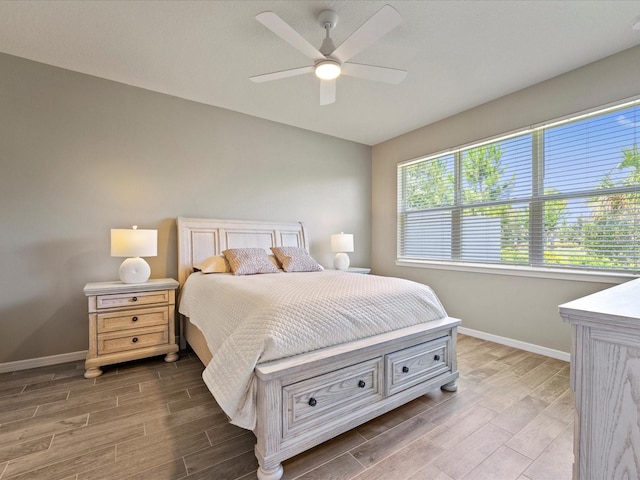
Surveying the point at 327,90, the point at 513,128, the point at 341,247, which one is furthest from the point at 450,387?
the point at 513,128

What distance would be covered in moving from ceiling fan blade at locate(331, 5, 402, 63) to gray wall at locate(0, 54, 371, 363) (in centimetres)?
207

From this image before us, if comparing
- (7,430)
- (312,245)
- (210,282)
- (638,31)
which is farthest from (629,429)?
(312,245)

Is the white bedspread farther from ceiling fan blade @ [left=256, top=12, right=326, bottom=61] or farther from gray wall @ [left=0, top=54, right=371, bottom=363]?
ceiling fan blade @ [left=256, top=12, right=326, bottom=61]

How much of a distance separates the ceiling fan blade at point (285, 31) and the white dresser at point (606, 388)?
6.34ft

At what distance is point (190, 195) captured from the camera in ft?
11.1

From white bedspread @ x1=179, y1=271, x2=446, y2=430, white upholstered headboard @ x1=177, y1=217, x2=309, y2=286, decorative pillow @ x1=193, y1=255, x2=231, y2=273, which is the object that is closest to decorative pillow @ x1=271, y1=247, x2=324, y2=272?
white upholstered headboard @ x1=177, y1=217, x2=309, y2=286

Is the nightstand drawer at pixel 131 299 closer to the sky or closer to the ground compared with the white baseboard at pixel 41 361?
closer to the sky

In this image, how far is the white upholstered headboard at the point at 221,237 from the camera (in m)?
3.20

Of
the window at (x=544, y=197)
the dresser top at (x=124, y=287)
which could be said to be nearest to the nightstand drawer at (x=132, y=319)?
the dresser top at (x=124, y=287)

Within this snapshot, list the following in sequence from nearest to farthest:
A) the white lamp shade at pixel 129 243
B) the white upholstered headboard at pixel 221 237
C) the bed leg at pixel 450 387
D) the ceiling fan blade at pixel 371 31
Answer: the ceiling fan blade at pixel 371 31 → the bed leg at pixel 450 387 → the white lamp shade at pixel 129 243 → the white upholstered headboard at pixel 221 237

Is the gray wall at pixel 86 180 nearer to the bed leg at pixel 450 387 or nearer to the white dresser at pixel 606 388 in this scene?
the bed leg at pixel 450 387

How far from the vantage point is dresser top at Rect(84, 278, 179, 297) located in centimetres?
246

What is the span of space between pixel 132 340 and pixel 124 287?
49 cm

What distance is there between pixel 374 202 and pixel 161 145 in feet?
10.5
